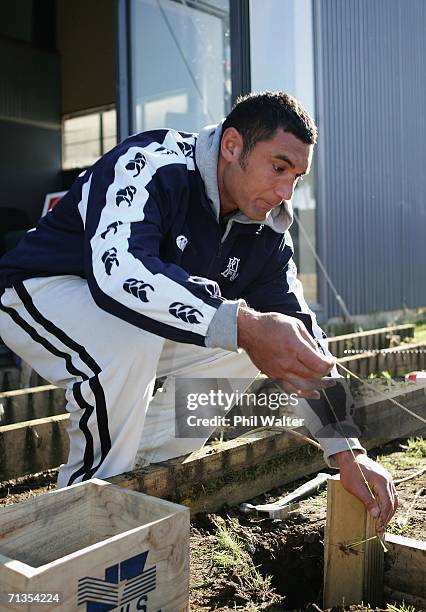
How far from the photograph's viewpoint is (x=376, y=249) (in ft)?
28.2

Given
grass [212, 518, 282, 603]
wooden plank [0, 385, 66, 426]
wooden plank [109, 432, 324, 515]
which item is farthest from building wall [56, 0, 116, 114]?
grass [212, 518, 282, 603]

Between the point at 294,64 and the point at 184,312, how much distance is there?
5.89 meters

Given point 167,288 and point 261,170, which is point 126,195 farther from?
point 261,170

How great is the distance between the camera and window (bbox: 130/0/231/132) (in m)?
6.34

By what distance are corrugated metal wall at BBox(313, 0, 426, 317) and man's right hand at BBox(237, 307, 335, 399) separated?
19.1 ft

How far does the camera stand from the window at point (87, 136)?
39.2 ft

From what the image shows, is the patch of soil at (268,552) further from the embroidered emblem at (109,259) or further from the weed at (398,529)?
the embroidered emblem at (109,259)

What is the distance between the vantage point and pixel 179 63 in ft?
21.3

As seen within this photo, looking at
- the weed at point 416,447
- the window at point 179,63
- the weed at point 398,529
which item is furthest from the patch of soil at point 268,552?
the window at point 179,63

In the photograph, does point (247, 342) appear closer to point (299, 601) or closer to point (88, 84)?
A: point (299, 601)

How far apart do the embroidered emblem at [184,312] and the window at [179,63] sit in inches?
193

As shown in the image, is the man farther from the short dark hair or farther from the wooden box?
the wooden box

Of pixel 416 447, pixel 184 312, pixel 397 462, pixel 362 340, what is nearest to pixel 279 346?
pixel 184 312

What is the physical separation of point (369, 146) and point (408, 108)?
1.29m
